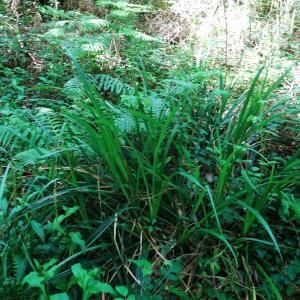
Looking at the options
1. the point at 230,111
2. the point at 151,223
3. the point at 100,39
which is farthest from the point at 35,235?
the point at 100,39

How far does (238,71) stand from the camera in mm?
2912

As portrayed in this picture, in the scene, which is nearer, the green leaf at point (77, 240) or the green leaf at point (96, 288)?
the green leaf at point (96, 288)

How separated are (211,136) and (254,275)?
0.69 metres

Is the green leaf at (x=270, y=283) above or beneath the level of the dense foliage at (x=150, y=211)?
beneath

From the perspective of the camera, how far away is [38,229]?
57.1 inches

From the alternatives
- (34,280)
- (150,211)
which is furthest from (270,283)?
(34,280)

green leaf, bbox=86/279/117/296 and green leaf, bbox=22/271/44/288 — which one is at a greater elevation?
green leaf, bbox=22/271/44/288

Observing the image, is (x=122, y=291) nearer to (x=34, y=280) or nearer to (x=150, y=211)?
(x=34, y=280)

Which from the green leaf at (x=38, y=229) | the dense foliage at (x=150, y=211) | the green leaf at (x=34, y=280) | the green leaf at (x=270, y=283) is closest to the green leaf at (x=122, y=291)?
the dense foliage at (x=150, y=211)

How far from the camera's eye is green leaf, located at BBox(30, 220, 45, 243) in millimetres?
1429

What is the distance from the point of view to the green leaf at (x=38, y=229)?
143 centimetres

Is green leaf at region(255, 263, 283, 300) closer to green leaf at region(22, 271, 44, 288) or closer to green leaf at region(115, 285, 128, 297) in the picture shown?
green leaf at region(115, 285, 128, 297)

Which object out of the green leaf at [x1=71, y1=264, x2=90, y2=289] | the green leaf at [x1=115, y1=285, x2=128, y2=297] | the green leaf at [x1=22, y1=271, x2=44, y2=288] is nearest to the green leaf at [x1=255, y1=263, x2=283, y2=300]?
the green leaf at [x1=115, y1=285, x2=128, y2=297]

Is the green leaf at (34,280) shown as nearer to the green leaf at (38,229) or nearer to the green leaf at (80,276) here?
the green leaf at (80,276)
